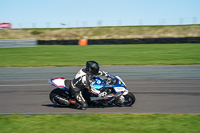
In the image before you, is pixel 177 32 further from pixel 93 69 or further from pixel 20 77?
pixel 93 69

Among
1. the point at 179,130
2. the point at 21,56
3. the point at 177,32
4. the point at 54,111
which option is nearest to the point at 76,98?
the point at 54,111

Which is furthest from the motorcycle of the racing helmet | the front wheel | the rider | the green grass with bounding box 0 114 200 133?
the green grass with bounding box 0 114 200 133

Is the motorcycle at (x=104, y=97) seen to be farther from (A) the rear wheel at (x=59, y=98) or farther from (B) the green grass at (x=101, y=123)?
(B) the green grass at (x=101, y=123)

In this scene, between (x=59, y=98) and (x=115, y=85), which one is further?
(x=59, y=98)

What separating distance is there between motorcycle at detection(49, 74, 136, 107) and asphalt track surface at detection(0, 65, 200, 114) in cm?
19

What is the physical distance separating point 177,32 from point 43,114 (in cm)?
4361

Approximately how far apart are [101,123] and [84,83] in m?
1.78

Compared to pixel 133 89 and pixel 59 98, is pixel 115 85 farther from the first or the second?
pixel 133 89

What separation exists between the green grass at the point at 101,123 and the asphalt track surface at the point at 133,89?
32.5 inches

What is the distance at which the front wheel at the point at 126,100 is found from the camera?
8.41 metres

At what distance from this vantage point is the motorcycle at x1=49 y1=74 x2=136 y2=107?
8203mm

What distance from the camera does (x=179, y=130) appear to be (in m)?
6.08

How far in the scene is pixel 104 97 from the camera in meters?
8.34

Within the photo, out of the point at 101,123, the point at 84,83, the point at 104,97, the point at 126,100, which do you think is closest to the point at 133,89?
the point at 126,100
